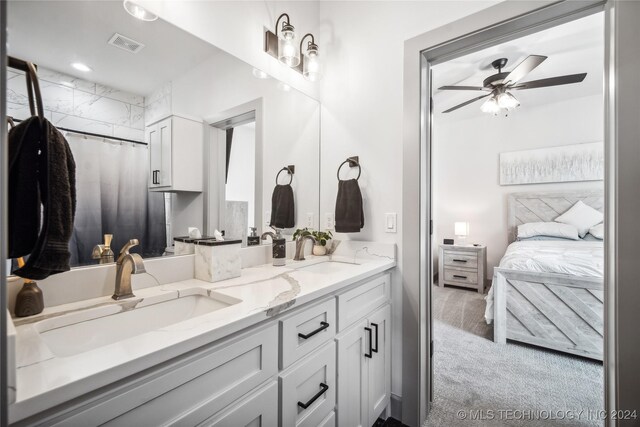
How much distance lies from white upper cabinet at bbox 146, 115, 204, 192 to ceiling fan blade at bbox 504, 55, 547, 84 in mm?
2476

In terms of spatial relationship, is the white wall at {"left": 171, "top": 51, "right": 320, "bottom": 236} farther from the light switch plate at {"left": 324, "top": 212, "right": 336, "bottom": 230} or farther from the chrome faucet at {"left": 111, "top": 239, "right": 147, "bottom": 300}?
the chrome faucet at {"left": 111, "top": 239, "right": 147, "bottom": 300}

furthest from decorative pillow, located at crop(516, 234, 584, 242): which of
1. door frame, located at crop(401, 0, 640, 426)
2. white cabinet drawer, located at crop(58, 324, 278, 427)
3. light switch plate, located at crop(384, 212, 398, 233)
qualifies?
white cabinet drawer, located at crop(58, 324, 278, 427)

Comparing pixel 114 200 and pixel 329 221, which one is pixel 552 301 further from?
pixel 114 200

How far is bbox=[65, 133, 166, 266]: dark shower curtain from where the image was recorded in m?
1.00

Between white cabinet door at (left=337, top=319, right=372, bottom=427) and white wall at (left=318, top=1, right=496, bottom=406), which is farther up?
white wall at (left=318, top=1, right=496, bottom=406)

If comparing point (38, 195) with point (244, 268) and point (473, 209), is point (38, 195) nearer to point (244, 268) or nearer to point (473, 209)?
point (244, 268)

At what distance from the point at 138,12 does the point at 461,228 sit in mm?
4544

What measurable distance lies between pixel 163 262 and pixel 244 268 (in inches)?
17.3

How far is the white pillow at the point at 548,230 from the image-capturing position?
3.64 m

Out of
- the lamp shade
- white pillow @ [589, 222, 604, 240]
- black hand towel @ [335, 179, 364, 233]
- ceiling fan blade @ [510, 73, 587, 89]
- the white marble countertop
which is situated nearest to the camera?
the white marble countertop

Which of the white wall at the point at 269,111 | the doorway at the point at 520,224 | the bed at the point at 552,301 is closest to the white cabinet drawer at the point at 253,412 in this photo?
the white wall at the point at 269,111

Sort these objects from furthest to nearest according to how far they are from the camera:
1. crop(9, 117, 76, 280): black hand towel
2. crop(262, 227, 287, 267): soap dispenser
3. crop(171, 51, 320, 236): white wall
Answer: crop(262, 227, 287, 267): soap dispenser → crop(171, 51, 320, 236): white wall → crop(9, 117, 76, 280): black hand towel

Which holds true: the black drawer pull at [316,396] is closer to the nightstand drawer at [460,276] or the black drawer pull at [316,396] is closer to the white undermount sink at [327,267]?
the white undermount sink at [327,267]

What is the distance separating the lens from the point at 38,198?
643 millimetres
